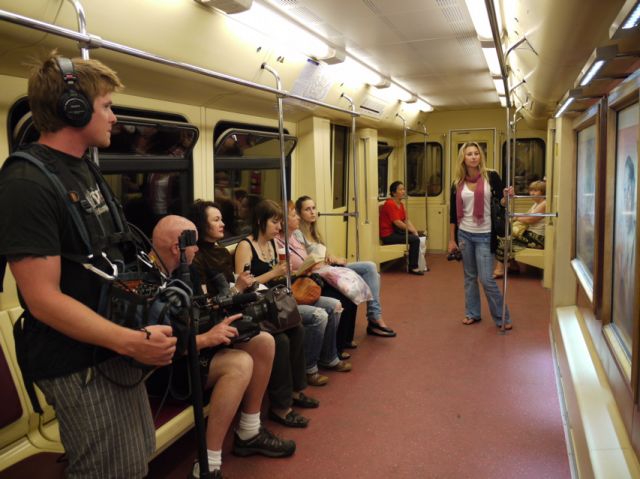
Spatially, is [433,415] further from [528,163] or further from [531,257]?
[528,163]

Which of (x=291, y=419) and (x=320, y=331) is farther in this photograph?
(x=320, y=331)

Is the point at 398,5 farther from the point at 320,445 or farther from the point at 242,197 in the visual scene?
the point at 320,445

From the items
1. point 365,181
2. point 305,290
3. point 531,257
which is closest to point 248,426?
point 305,290

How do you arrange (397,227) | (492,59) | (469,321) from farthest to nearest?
(397,227), (492,59), (469,321)

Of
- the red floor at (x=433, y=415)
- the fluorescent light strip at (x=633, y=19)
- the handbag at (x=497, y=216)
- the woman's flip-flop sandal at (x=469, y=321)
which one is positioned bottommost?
the red floor at (x=433, y=415)

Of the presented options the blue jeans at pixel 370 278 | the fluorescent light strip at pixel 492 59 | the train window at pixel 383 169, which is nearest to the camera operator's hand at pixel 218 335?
the blue jeans at pixel 370 278

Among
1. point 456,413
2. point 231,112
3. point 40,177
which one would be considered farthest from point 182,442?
point 231,112

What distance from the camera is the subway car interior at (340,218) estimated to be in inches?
82.0

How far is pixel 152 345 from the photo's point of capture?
1.49m

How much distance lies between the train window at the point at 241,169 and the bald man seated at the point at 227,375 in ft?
5.69

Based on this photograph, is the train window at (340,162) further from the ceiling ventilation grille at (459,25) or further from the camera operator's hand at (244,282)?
the camera operator's hand at (244,282)

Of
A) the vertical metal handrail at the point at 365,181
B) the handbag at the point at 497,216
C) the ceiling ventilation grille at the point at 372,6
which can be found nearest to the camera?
the ceiling ventilation grille at the point at 372,6

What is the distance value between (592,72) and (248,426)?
234 centimetres

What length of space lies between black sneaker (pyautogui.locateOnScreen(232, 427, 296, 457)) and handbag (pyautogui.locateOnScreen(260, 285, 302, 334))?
0.58 meters
